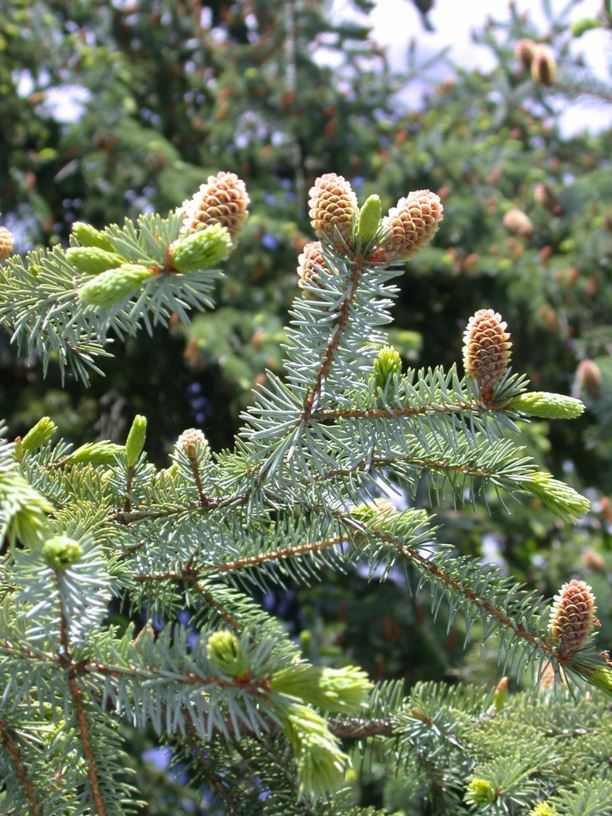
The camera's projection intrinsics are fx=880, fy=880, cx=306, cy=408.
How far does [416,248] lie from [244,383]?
5.48ft

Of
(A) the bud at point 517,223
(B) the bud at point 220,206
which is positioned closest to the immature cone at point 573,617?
(B) the bud at point 220,206

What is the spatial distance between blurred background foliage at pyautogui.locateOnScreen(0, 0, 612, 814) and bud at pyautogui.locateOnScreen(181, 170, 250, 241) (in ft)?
5.57

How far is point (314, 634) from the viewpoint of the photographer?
97.6 inches

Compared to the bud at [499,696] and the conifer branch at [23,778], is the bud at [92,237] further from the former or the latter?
the bud at [499,696]

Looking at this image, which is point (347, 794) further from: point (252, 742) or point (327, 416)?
point (327, 416)

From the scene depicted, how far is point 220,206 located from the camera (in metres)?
0.65

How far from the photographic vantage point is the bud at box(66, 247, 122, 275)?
584mm

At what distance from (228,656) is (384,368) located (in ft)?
0.86

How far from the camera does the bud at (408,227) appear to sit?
611 millimetres

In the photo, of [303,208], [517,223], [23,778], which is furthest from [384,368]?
[517,223]

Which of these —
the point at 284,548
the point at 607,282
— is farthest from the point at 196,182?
the point at 284,548

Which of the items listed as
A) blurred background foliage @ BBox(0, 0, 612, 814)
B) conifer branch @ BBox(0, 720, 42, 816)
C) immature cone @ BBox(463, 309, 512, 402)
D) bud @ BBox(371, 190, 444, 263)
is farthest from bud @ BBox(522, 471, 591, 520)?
blurred background foliage @ BBox(0, 0, 612, 814)

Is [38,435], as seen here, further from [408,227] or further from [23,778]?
[408,227]

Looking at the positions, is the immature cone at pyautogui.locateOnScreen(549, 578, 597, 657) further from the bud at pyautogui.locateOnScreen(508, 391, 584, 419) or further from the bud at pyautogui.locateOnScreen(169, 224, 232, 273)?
the bud at pyautogui.locateOnScreen(169, 224, 232, 273)
